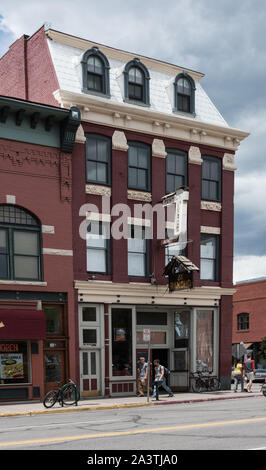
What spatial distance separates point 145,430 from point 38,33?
20567 mm

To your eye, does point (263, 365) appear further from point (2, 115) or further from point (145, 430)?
point (145, 430)

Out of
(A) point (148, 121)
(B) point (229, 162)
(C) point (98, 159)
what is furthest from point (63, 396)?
(B) point (229, 162)

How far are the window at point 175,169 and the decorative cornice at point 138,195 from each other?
1.16 meters

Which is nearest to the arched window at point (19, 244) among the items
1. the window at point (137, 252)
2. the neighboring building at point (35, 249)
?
the neighboring building at point (35, 249)

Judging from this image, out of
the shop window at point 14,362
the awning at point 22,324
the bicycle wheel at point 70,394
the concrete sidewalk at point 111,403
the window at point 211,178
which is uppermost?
the window at point 211,178

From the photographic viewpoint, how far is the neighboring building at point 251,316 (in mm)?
56372

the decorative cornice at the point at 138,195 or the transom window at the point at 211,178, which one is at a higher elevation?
the transom window at the point at 211,178

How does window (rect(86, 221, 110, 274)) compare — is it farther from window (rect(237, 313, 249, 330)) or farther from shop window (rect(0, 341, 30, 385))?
window (rect(237, 313, 249, 330))

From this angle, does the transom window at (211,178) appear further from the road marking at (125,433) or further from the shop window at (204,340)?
the road marking at (125,433)

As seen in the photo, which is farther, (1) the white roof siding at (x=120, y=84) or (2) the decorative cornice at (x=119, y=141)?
(1) the white roof siding at (x=120, y=84)

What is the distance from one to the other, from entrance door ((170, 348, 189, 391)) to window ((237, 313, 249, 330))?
30295 mm

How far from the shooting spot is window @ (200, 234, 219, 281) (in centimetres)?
2986

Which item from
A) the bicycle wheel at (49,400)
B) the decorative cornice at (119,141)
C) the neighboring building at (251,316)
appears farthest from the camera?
the neighboring building at (251,316)
